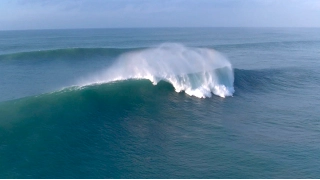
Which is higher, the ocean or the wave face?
the wave face

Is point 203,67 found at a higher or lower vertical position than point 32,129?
higher

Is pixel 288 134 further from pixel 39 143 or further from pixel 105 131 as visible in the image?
pixel 39 143

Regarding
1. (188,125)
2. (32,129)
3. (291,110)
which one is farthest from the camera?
(291,110)

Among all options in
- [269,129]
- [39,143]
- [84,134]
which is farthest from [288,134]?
[39,143]

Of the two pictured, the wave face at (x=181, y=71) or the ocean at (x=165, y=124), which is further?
the wave face at (x=181, y=71)

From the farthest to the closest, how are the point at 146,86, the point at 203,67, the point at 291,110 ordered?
the point at 203,67 < the point at 146,86 < the point at 291,110

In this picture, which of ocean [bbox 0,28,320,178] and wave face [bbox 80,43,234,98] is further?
wave face [bbox 80,43,234,98]
